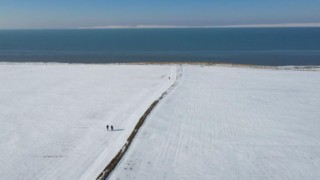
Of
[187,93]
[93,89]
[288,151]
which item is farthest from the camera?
[93,89]

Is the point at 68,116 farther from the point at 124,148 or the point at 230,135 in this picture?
the point at 230,135

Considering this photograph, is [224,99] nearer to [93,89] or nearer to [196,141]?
[196,141]

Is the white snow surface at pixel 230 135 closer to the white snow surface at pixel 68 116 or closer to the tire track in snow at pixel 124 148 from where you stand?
the tire track in snow at pixel 124 148

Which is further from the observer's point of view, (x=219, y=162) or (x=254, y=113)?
(x=254, y=113)

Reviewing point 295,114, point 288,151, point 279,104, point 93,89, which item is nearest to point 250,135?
point 288,151

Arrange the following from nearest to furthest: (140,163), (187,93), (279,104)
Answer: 1. (140,163)
2. (279,104)
3. (187,93)
